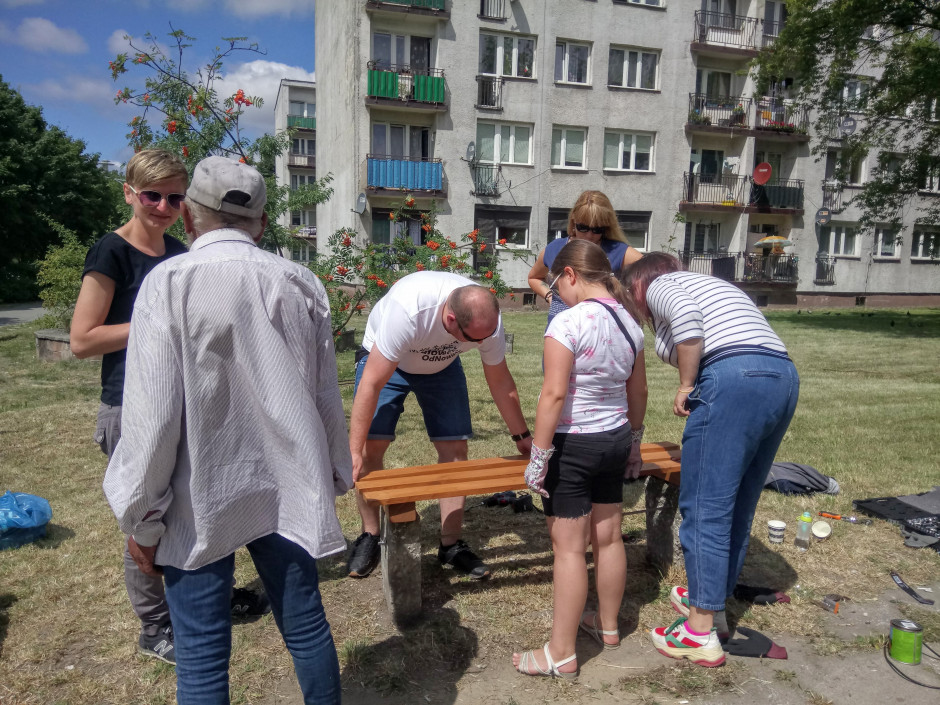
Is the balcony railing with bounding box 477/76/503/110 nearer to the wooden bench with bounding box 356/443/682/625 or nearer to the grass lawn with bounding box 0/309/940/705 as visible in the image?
the grass lawn with bounding box 0/309/940/705

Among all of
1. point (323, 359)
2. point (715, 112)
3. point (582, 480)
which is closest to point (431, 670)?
point (582, 480)

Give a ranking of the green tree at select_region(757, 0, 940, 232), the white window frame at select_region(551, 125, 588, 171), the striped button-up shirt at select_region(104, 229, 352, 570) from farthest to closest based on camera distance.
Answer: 1. the white window frame at select_region(551, 125, 588, 171)
2. the green tree at select_region(757, 0, 940, 232)
3. the striped button-up shirt at select_region(104, 229, 352, 570)

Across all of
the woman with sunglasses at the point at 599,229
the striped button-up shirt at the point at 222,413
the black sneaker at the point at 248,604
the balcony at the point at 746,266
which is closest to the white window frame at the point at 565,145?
the balcony at the point at 746,266

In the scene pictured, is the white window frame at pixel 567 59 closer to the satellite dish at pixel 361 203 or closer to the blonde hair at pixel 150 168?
the satellite dish at pixel 361 203

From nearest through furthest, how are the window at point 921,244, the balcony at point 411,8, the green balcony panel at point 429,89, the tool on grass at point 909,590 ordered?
the tool on grass at point 909,590 → the balcony at point 411,8 → the green balcony panel at point 429,89 → the window at point 921,244

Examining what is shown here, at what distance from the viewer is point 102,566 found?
3717mm

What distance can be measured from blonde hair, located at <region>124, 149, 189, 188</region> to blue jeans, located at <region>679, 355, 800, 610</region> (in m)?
2.21

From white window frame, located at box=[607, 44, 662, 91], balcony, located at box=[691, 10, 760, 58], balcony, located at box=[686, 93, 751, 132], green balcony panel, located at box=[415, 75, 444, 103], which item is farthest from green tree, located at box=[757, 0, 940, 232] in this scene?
green balcony panel, located at box=[415, 75, 444, 103]

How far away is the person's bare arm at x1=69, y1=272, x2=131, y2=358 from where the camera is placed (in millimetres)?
2520

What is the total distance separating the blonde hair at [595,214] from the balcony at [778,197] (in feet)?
80.1

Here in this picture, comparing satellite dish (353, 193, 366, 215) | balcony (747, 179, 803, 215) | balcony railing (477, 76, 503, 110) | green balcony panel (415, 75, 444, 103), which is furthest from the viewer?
balcony (747, 179, 803, 215)

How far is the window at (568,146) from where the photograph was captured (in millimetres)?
23922

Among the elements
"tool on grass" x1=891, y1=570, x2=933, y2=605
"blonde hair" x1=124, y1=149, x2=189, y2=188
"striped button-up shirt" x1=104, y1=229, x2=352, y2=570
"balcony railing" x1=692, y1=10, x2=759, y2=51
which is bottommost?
"tool on grass" x1=891, y1=570, x2=933, y2=605

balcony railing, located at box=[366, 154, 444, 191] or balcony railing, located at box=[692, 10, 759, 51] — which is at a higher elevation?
balcony railing, located at box=[692, 10, 759, 51]
